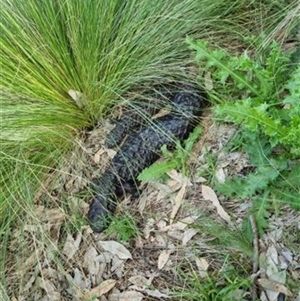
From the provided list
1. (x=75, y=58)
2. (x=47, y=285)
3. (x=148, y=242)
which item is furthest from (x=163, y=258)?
(x=75, y=58)

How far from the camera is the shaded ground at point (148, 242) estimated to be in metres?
1.76

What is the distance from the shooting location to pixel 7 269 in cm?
208

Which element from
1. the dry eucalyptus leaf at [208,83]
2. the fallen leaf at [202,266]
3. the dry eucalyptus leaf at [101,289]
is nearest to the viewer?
the fallen leaf at [202,266]

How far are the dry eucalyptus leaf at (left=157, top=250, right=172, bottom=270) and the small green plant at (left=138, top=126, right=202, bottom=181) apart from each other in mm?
234

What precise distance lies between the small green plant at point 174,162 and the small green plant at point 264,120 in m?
0.11

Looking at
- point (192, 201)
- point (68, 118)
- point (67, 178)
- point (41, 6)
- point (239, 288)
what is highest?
point (41, 6)

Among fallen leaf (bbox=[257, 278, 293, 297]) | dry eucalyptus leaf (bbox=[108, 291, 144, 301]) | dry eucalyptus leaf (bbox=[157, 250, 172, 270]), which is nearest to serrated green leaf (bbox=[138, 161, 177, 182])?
dry eucalyptus leaf (bbox=[157, 250, 172, 270])

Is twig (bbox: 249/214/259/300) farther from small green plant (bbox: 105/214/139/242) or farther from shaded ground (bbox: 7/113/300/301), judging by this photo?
small green plant (bbox: 105/214/139/242)

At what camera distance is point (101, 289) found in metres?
1.93

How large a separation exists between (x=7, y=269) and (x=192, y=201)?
67 centimetres

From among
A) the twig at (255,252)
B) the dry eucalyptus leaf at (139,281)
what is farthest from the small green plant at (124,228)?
the twig at (255,252)

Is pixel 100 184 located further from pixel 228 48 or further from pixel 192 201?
pixel 228 48

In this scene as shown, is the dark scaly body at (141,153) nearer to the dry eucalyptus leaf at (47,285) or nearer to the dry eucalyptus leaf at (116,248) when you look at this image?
the dry eucalyptus leaf at (116,248)

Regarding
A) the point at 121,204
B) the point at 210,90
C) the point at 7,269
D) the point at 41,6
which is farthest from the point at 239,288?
the point at 41,6
